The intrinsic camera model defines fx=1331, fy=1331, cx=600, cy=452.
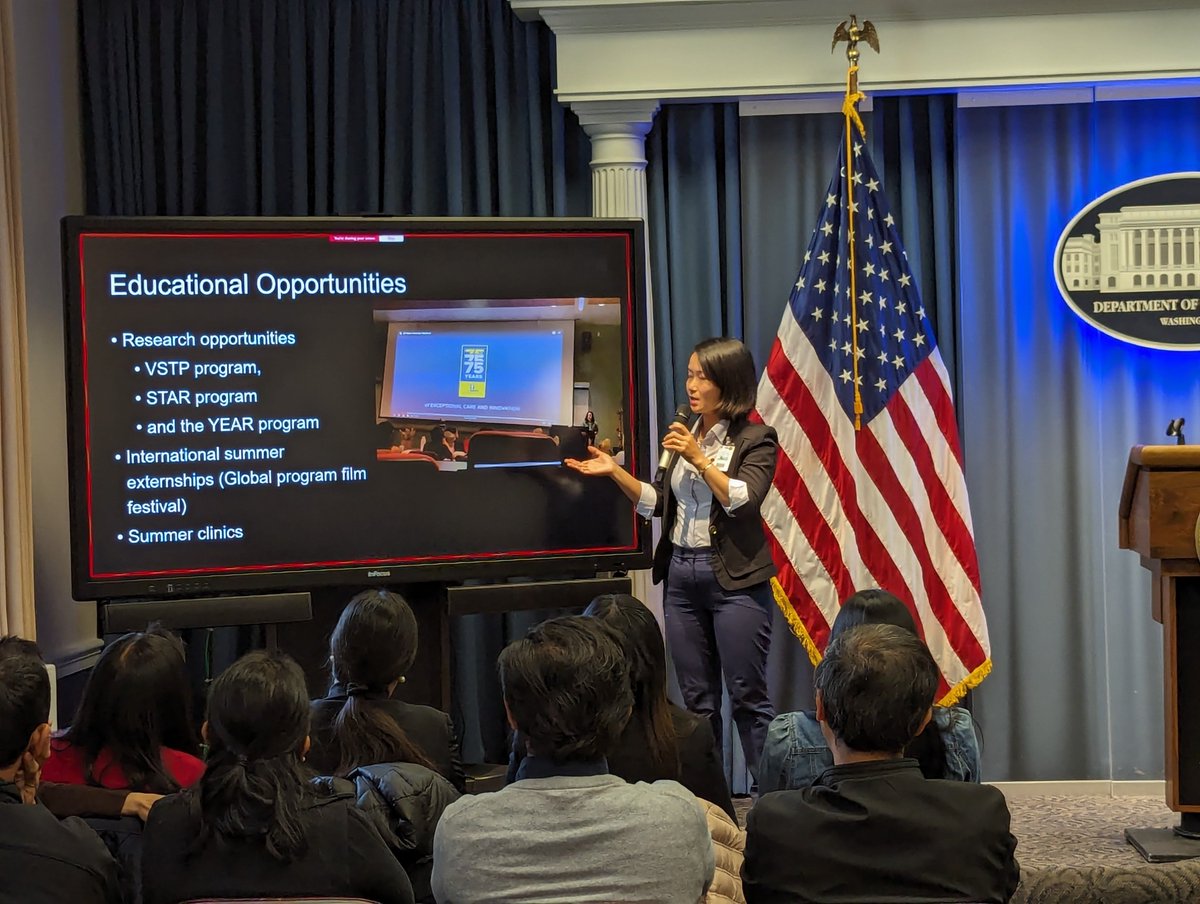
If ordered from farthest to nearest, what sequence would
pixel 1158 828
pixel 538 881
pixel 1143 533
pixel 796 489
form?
pixel 796 489 → pixel 1158 828 → pixel 1143 533 → pixel 538 881

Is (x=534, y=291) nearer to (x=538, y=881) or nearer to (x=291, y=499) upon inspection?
(x=291, y=499)

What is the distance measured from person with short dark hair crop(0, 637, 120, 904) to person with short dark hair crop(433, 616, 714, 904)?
0.47 m

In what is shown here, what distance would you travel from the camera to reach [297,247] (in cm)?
370

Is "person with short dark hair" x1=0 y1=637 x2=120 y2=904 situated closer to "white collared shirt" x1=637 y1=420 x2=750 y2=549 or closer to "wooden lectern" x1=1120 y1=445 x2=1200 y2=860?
"white collared shirt" x1=637 y1=420 x2=750 y2=549

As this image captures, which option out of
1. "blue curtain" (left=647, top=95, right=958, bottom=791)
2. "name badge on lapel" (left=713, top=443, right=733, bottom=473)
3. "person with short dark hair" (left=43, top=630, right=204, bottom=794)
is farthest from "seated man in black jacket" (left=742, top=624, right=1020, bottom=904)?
"blue curtain" (left=647, top=95, right=958, bottom=791)

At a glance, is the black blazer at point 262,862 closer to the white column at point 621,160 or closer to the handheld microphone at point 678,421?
the handheld microphone at point 678,421

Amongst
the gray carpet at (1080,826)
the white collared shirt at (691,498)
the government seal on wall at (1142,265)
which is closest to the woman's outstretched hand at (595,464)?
the white collared shirt at (691,498)

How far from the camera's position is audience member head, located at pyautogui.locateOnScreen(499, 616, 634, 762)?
175cm

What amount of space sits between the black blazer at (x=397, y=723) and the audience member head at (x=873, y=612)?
760 mm

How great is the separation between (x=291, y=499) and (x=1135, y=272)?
2.75 metres

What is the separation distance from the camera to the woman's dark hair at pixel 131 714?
2.19 meters

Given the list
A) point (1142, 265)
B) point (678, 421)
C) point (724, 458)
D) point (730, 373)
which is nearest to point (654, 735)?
point (678, 421)

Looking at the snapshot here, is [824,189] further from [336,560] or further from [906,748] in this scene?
Answer: [906,748]

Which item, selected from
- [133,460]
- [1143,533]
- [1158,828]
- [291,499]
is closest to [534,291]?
[291,499]
